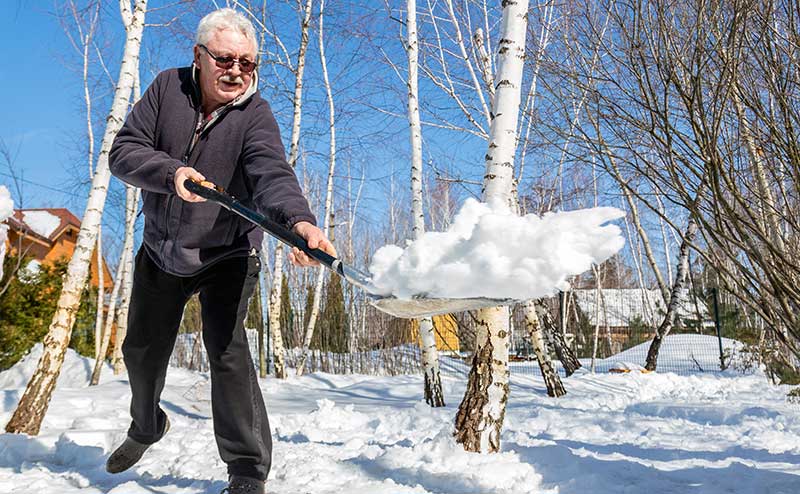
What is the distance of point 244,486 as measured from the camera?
7.11 ft

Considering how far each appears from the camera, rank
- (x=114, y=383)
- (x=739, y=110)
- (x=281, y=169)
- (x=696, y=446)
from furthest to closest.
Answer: (x=114, y=383), (x=696, y=446), (x=739, y=110), (x=281, y=169)

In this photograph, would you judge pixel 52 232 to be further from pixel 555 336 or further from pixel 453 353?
pixel 555 336

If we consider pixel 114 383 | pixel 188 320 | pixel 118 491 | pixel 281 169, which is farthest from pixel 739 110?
pixel 188 320

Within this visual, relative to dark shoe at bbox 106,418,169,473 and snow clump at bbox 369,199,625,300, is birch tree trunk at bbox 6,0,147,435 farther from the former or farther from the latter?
snow clump at bbox 369,199,625,300

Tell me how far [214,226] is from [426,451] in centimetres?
162

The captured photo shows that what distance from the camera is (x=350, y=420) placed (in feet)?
17.6

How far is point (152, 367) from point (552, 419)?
12.4 feet

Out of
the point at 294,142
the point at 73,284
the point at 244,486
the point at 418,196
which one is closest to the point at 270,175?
the point at 244,486

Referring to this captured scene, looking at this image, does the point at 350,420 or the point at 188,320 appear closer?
the point at 350,420

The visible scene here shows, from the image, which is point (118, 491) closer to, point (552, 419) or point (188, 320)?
point (552, 419)

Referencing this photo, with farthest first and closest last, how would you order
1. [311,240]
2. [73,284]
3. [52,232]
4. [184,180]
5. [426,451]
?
1. [52,232]
2. [73,284]
3. [426,451]
4. [184,180]
5. [311,240]

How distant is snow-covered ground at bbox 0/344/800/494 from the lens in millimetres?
2695

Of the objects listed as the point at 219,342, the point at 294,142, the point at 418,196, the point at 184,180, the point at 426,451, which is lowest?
the point at 426,451

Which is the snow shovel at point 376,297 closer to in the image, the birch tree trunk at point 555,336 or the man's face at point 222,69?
the man's face at point 222,69
